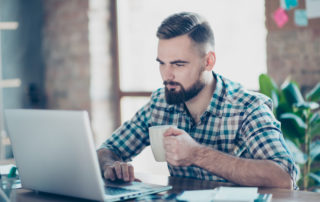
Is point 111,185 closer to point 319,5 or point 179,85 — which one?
point 179,85

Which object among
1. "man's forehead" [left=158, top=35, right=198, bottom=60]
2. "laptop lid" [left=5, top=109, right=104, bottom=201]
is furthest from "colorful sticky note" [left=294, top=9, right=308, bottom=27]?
"laptop lid" [left=5, top=109, right=104, bottom=201]

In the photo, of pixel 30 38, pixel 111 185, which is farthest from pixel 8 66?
pixel 111 185

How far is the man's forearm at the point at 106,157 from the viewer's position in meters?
1.75

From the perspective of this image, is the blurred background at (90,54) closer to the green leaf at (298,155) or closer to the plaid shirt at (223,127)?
the green leaf at (298,155)

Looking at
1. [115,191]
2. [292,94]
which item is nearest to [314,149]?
[292,94]

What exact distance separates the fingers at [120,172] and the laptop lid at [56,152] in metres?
0.23

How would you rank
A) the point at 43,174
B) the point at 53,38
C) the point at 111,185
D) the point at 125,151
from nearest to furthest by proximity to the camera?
the point at 43,174
the point at 111,185
the point at 125,151
the point at 53,38

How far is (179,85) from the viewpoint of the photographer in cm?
184

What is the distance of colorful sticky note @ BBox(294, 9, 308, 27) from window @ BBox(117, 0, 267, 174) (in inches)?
8.9

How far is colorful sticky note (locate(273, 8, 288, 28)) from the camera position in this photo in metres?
2.75

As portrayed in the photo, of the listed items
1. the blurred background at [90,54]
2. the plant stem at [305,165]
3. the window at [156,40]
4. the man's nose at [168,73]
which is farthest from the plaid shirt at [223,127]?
the blurred background at [90,54]

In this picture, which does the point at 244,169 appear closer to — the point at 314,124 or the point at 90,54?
the point at 314,124

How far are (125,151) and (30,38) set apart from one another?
1985 mm

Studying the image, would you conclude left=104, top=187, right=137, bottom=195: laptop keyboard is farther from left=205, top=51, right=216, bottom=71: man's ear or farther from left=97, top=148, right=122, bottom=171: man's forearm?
left=205, top=51, right=216, bottom=71: man's ear
